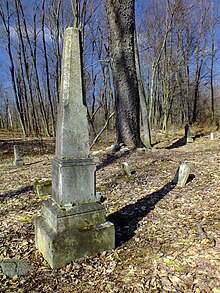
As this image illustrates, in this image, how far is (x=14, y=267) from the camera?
2.62 meters

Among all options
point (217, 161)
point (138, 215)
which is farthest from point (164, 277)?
point (217, 161)

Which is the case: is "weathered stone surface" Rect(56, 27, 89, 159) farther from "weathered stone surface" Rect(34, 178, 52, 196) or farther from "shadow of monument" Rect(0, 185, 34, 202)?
"shadow of monument" Rect(0, 185, 34, 202)

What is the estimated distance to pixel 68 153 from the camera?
280cm

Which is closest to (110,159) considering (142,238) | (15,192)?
(15,192)

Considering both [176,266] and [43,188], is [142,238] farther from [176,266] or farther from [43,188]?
[43,188]

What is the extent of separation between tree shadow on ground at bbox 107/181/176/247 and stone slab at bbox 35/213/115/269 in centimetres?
30

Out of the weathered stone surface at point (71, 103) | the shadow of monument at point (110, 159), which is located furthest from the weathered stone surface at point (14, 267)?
the shadow of monument at point (110, 159)

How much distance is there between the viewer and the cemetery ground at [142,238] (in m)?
2.38

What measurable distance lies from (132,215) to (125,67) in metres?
6.25

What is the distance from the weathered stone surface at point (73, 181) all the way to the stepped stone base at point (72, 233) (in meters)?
0.10

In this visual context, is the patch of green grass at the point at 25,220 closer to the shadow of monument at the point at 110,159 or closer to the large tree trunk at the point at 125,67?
the shadow of monument at the point at 110,159

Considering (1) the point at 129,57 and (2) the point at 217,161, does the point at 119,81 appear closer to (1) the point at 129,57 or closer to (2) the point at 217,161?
(1) the point at 129,57

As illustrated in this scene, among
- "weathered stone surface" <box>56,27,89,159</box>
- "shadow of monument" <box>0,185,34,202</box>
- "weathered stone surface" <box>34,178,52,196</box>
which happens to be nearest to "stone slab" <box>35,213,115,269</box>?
"weathered stone surface" <box>56,27,89,159</box>

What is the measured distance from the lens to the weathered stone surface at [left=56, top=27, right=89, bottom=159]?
276 centimetres
